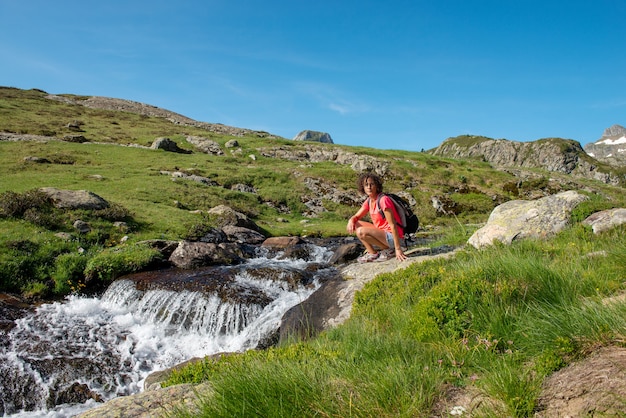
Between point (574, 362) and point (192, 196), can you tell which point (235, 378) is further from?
point (192, 196)

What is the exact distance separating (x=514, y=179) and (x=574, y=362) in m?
55.5

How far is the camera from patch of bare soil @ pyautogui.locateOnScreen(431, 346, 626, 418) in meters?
2.91

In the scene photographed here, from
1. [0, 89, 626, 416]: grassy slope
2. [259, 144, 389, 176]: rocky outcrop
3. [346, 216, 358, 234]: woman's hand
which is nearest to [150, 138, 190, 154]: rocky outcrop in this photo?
[259, 144, 389, 176]: rocky outcrop

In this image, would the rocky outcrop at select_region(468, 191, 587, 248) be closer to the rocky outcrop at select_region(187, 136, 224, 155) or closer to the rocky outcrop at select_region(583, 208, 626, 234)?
the rocky outcrop at select_region(583, 208, 626, 234)

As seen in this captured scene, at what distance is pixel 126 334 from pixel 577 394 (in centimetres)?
1335

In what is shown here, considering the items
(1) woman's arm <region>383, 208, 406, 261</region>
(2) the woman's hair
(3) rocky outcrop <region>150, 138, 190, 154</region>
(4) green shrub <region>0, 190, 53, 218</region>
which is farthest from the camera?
(3) rocky outcrop <region>150, 138, 190, 154</region>

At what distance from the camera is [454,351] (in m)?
4.53

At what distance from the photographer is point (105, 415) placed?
13.2 feet

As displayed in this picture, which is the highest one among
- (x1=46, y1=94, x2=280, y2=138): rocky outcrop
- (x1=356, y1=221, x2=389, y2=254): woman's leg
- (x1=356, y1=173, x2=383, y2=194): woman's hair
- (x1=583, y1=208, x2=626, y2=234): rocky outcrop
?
(x1=46, y1=94, x2=280, y2=138): rocky outcrop

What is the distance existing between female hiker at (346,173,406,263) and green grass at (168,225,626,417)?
448 centimetres

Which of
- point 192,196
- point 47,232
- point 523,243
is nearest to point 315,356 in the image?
point 523,243

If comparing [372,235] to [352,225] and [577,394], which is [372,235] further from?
[577,394]

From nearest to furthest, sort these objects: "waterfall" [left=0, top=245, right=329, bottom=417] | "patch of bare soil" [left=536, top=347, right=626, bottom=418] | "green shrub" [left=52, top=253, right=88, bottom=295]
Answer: "patch of bare soil" [left=536, top=347, right=626, bottom=418], "waterfall" [left=0, top=245, right=329, bottom=417], "green shrub" [left=52, top=253, right=88, bottom=295]

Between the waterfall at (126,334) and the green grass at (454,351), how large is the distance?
632 cm
